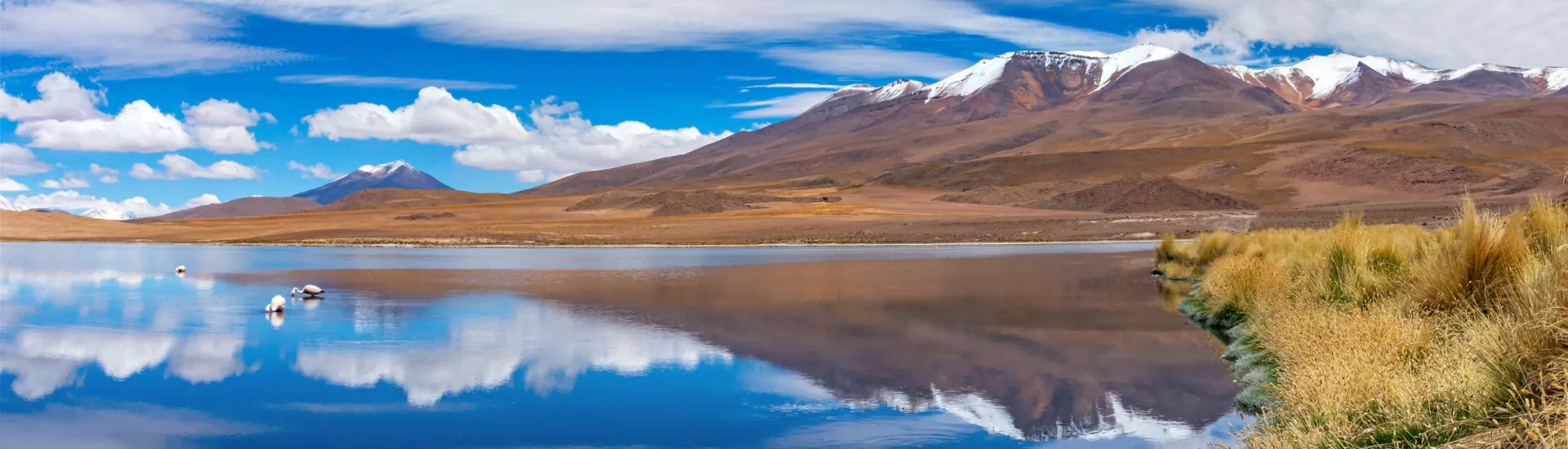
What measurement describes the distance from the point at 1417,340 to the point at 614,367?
706 cm

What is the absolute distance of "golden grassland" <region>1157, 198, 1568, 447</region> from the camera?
5.01 metres

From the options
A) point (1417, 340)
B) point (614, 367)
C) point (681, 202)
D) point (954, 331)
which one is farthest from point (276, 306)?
point (681, 202)

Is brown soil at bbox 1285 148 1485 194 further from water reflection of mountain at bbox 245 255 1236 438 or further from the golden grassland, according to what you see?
the golden grassland

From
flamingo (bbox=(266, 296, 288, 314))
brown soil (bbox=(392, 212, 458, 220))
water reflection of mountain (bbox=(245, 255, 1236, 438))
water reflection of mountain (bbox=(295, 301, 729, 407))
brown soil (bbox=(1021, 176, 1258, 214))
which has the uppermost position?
brown soil (bbox=(392, 212, 458, 220))

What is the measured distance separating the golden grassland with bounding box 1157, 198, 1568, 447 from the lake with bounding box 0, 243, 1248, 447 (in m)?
0.89

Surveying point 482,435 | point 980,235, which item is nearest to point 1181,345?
point 482,435

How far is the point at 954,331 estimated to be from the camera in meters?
14.1

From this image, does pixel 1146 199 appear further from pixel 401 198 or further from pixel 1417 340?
pixel 401 198

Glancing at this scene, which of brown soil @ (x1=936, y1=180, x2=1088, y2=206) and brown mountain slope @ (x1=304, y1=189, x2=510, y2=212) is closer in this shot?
brown soil @ (x1=936, y1=180, x2=1088, y2=206)

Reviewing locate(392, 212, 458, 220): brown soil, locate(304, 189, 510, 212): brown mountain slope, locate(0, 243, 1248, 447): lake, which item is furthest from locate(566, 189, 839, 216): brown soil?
locate(0, 243, 1248, 447): lake

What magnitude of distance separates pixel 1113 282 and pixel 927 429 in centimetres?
1562

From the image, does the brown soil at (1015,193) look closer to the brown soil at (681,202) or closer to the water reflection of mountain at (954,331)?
the brown soil at (681,202)

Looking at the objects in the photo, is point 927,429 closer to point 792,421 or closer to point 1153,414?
point 792,421

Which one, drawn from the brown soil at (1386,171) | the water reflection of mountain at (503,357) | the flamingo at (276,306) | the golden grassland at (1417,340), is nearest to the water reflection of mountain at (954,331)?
the water reflection of mountain at (503,357)
